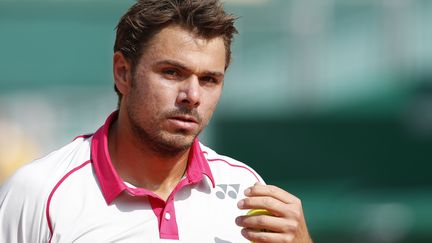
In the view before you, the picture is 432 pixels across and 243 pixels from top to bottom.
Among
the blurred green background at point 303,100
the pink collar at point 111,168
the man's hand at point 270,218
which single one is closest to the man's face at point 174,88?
the pink collar at point 111,168

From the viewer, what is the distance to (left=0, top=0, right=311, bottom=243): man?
2592 mm

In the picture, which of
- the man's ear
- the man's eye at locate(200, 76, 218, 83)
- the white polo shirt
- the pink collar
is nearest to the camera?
the white polo shirt

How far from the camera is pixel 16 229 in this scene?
8.44ft

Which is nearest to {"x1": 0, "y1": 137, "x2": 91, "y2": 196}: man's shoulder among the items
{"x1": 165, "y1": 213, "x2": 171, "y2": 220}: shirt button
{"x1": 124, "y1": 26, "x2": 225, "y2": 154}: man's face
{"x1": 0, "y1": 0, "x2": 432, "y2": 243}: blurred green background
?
{"x1": 124, "y1": 26, "x2": 225, "y2": 154}: man's face

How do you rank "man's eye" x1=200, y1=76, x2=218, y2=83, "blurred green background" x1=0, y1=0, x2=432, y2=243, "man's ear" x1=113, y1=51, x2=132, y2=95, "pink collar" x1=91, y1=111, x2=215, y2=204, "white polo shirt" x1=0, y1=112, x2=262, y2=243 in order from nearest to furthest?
"white polo shirt" x1=0, y1=112, x2=262, y2=243, "pink collar" x1=91, y1=111, x2=215, y2=204, "man's eye" x1=200, y1=76, x2=218, y2=83, "man's ear" x1=113, y1=51, x2=132, y2=95, "blurred green background" x1=0, y1=0, x2=432, y2=243

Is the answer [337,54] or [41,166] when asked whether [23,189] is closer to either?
[41,166]

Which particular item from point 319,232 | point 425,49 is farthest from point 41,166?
point 425,49

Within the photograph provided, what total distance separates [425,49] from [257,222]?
23.9 feet

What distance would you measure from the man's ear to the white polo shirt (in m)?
0.16

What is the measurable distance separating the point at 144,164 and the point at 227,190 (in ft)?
1.00

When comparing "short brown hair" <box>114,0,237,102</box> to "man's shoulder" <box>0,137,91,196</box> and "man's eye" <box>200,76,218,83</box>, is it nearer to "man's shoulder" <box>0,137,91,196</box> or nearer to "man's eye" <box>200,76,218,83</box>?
"man's eye" <box>200,76,218,83</box>

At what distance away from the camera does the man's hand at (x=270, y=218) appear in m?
2.57

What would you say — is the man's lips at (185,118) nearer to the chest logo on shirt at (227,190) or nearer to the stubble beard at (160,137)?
the stubble beard at (160,137)

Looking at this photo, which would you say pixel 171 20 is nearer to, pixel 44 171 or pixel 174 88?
pixel 174 88
